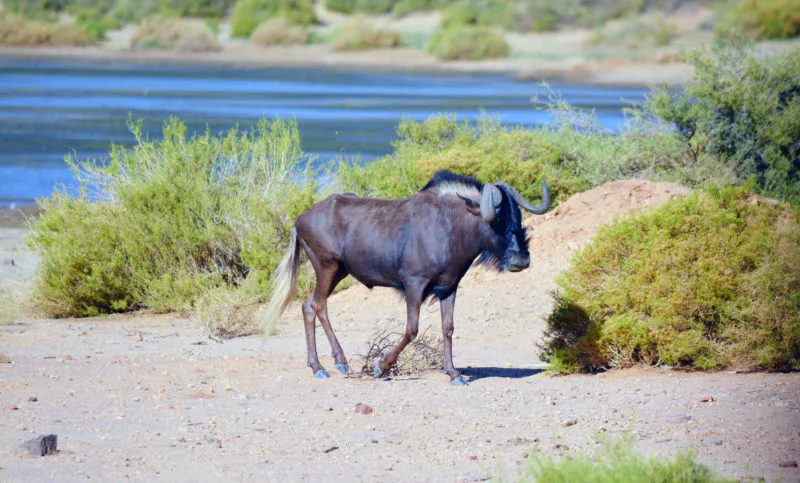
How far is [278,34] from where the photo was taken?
8481 centimetres

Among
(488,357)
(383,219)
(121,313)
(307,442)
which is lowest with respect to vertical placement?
(121,313)

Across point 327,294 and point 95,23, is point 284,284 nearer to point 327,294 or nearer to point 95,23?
point 327,294

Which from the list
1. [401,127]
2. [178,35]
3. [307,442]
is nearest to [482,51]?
[178,35]

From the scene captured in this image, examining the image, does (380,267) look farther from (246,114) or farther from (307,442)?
(246,114)

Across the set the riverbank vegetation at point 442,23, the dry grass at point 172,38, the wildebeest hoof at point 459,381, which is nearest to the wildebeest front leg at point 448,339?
the wildebeest hoof at point 459,381

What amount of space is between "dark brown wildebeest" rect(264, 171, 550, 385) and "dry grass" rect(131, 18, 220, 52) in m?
74.1

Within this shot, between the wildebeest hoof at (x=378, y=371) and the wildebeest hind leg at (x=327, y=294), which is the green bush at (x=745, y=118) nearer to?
the wildebeest hind leg at (x=327, y=294)

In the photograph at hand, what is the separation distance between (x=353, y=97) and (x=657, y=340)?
1764 inches

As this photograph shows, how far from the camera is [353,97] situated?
178 feet

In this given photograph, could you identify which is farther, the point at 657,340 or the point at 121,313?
the point at 121,313

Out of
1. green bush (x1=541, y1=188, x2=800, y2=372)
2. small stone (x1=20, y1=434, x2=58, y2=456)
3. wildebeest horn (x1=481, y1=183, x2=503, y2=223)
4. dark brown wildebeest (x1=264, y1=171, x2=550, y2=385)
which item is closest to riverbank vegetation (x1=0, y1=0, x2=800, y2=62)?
green bush (x1=541, y1=188, x2=800, y2=372)

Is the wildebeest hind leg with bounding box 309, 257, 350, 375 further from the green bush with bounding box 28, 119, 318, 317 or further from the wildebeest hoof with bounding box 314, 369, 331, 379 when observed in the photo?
the green bush with bounding box 28, 119, 318, 317

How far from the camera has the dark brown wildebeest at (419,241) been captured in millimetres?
10117

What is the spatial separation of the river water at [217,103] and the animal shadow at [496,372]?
1764 centimetres
